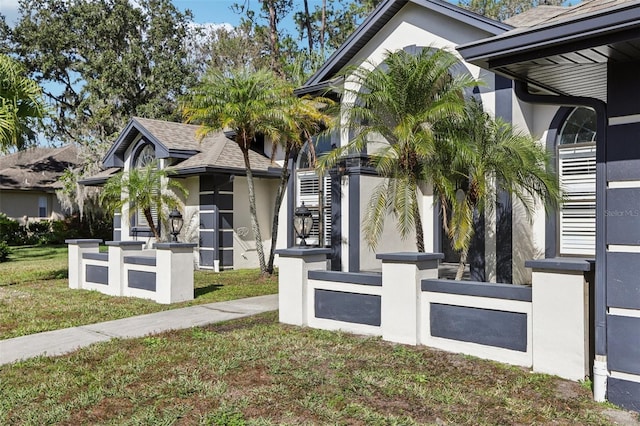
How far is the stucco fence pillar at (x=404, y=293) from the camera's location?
6.82 m

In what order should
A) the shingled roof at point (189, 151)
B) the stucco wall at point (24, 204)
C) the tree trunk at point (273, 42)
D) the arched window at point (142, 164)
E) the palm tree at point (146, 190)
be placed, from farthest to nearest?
the stucco wall at point (24, 204), the tree trunk at point (273, 42), the arched window at point (142, 164), the shingled roof at point (189, 151), the palm tree at point (146, 190)

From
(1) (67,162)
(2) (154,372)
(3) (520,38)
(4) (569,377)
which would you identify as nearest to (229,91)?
(2) (154,372)

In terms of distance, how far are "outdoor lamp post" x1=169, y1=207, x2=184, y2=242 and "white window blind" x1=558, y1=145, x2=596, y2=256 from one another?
10198 millimetres

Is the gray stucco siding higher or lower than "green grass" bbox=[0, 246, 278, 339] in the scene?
higher

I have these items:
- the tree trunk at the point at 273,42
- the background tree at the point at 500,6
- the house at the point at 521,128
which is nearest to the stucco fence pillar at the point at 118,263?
the house at the point at 521,128

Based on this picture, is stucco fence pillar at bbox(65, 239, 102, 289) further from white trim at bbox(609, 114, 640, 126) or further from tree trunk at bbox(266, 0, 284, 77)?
tree trunk at bbox(266, 0, 284, 77)

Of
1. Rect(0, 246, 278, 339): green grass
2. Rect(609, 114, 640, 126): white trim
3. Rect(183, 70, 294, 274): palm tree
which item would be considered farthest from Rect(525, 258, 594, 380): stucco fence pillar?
Rect(183, 70, 294, 274): palm tree

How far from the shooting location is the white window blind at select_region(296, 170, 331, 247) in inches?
578

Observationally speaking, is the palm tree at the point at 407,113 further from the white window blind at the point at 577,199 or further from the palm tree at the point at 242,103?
the palm tree at the point at 242,103

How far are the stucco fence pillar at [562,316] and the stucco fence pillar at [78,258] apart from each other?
10.9m

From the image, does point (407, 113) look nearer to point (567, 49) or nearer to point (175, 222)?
point (567, 49)

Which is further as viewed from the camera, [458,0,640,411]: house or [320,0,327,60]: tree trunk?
[320,0,327,60]: tree trunk

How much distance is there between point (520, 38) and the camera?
480cm

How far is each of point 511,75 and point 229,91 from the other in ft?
27.7
